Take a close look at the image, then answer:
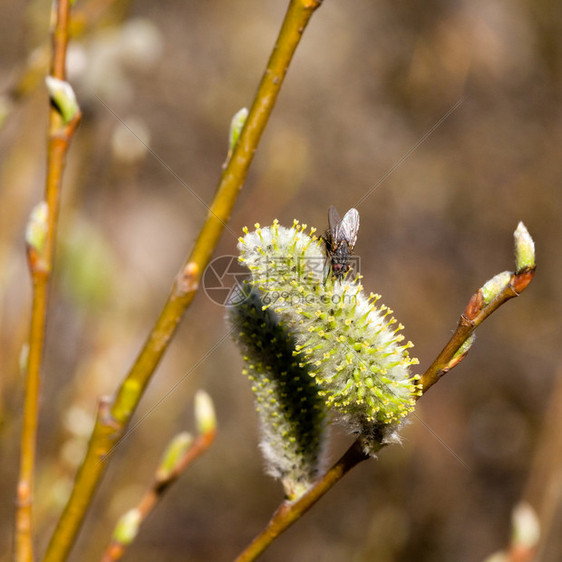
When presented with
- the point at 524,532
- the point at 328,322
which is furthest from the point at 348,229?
the point at 524,532

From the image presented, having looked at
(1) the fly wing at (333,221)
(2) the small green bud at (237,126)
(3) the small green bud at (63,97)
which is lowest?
(1) the fly wing at (333,221)

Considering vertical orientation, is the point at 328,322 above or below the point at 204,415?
below

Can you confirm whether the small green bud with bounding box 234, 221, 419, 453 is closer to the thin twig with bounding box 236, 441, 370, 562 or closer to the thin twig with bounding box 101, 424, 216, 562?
the thin twig with bounding box 236, 441, 370, 562

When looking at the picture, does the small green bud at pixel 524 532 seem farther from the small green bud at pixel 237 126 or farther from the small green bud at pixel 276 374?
the small green bud at pixel 237 126

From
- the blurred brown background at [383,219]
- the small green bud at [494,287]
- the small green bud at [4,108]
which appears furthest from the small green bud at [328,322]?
the blurred brown background at [383,219]

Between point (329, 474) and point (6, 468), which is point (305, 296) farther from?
point (6, 468)

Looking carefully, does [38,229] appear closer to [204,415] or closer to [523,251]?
[204,415]

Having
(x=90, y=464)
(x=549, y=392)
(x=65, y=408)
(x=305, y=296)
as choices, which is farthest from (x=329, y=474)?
(x=549, y=392)
